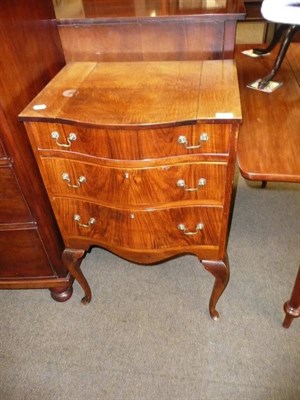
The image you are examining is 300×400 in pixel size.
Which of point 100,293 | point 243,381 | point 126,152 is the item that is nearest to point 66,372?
point 100,293

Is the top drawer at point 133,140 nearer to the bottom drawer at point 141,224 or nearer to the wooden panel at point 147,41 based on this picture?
the bottom drawer at point 141,224

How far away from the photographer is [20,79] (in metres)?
1.01

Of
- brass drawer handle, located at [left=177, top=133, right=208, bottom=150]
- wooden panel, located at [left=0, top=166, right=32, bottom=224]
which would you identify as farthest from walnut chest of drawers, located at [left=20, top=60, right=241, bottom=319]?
wooden panel, located at [left=0, top=166, right=32, bottom=224]

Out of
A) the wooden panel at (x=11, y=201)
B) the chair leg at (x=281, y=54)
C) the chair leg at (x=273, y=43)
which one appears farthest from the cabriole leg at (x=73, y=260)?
the chair leg at (x=273, y=43)

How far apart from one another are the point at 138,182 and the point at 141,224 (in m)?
0.17

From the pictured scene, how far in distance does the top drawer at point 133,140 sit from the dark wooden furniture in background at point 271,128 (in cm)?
10

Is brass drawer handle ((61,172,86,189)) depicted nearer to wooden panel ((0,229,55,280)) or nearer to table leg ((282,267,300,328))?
wooden panel ((0,229,55,280))

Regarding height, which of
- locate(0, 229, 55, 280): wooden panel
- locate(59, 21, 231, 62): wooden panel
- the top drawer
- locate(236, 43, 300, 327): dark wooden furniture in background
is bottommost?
locate(0, 229, 55, 280): wooden panel

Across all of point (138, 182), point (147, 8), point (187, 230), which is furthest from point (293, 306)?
point (147, 8)

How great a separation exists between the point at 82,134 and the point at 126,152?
0.45ft

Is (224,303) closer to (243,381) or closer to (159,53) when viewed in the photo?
(243,381)

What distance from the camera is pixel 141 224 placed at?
3.52 feet

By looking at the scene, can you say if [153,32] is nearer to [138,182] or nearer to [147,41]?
[147,41]

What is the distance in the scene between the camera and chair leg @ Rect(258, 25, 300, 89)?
1090mm
